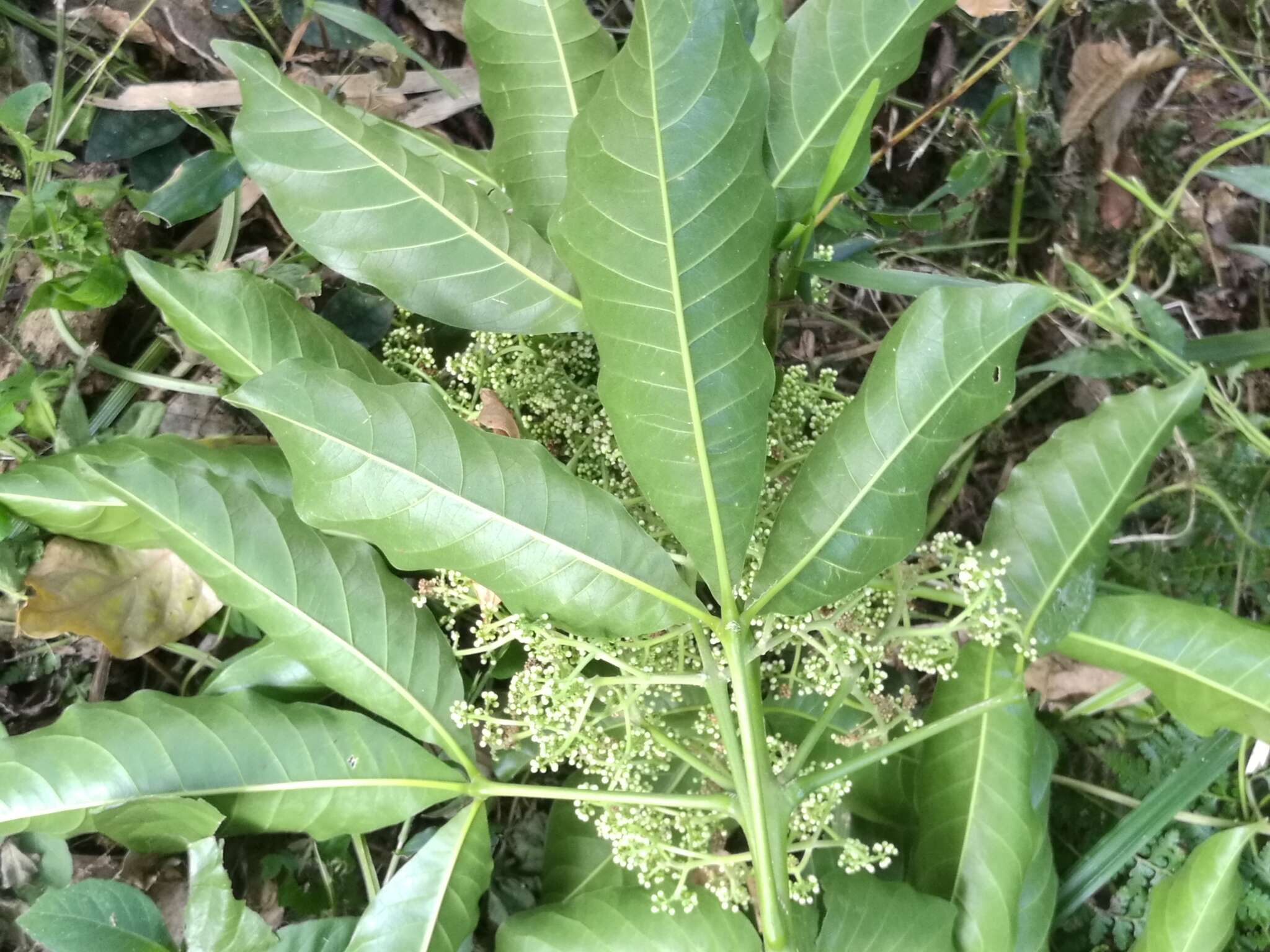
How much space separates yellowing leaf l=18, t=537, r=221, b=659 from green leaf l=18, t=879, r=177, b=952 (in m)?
0.28

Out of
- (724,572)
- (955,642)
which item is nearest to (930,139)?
(955,642)

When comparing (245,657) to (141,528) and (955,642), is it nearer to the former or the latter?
(141,528)

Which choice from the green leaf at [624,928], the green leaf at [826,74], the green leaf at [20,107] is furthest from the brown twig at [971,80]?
the green leaf at [20,107]

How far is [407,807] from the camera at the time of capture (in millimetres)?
1000

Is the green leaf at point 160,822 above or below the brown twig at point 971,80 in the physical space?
below

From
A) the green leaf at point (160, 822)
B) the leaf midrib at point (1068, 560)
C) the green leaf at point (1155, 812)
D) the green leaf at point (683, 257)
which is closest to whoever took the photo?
the green leaf at point (683, 257)

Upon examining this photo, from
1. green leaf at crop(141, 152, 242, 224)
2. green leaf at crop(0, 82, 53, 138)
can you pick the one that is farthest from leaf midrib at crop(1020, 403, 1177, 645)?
green leaf at crop(0, 82, 53, 138)

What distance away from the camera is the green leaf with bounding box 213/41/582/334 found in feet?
2.83

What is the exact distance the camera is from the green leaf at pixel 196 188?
1149mm

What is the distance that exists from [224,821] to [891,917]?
72 centimetres

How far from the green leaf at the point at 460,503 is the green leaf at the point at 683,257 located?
0.06 meters

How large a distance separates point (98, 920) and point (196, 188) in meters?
0.87

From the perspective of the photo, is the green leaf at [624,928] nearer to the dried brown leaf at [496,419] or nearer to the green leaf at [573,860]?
the green leaf at [573,860]

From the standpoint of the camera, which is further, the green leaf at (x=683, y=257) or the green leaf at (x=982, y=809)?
the green leaf at (x=982, y=809)
